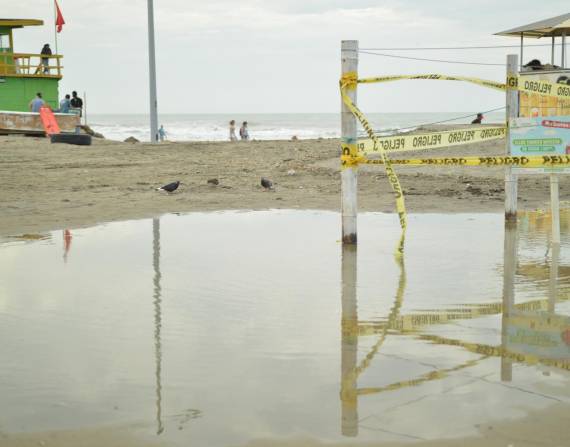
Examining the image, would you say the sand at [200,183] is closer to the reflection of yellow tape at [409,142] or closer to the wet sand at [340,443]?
the reflection of yellow tape at [409,142]

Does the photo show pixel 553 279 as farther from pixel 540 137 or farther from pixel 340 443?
pixel 340 443

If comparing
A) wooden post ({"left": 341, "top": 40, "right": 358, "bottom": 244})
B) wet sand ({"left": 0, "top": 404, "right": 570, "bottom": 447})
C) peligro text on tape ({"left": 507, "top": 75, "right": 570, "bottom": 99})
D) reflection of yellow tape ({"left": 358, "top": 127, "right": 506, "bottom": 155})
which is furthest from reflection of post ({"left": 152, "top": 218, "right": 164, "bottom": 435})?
peligro text on tape ({"left": 507, "top": 75, "right": 570, "bottom": 99})

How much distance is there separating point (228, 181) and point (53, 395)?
1161 centimetres

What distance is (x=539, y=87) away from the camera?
372 inches

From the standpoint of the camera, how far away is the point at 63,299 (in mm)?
6281

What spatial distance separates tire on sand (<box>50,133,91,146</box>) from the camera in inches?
885

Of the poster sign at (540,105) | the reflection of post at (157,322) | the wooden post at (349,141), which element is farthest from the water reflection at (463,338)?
the poster sign at (540,105)

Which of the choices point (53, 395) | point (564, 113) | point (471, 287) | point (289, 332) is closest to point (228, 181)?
point (564, 113)

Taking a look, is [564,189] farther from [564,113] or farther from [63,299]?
[63,299]

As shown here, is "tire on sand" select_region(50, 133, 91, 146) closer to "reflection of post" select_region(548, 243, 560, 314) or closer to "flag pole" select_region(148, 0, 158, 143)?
"flag pole" select_region(148, 0, 158, 143)

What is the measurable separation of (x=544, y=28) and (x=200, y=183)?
884cm

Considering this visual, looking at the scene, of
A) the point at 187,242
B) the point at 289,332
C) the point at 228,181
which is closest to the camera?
the point at 289,332

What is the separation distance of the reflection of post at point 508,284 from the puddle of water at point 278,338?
23 mm

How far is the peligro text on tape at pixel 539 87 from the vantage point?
9273mm
